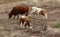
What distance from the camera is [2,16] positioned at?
15477 millimetres

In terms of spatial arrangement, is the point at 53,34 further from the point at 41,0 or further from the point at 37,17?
the point at 41,0

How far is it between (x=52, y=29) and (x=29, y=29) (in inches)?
38.9

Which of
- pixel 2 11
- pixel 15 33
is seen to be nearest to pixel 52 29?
pixel 15 33

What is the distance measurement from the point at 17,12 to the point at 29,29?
3.64 m

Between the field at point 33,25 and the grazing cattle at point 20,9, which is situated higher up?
the grazing cattle at point 20,9

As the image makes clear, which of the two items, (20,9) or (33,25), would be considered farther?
(20,9)

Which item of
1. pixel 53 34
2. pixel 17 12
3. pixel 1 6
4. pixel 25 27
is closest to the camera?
pixel 53 34

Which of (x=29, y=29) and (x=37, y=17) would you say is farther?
(x=37, y=17)

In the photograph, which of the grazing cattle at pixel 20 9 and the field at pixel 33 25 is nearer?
the field at pixel 33 25

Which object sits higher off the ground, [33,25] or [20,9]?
[20,9]

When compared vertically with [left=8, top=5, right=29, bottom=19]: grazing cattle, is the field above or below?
below

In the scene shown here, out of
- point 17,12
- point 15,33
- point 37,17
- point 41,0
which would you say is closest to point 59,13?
point 37,17

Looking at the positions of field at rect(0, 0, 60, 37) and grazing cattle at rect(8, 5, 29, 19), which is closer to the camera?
field at rect(0, 0, 60, 37)

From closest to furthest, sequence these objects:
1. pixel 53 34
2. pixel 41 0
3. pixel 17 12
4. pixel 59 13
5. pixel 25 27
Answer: pixel 53 34, pixel 25 27, pixel 17 12, pixel 59 13, pixel 41 0
